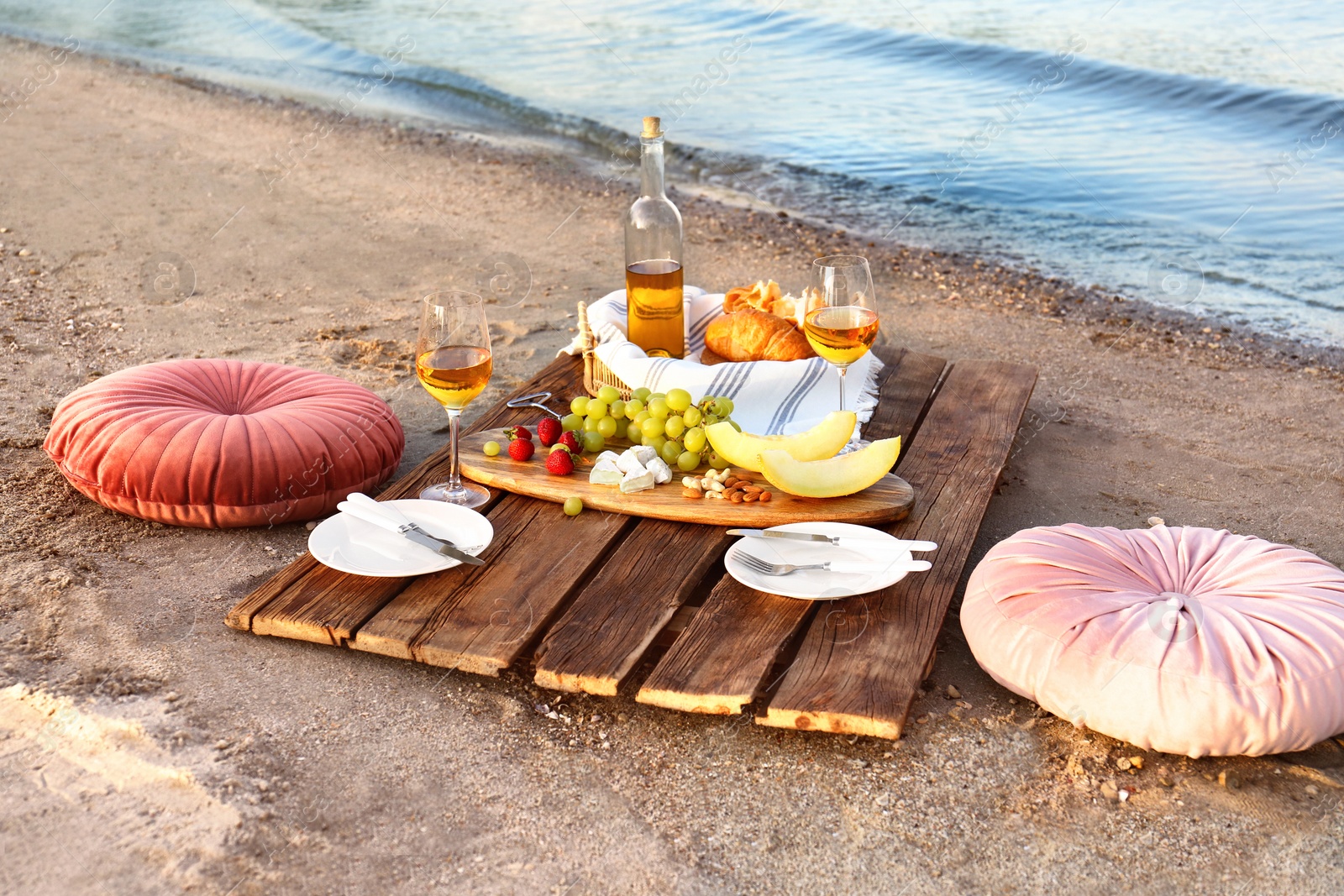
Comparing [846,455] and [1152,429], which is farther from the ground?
[846,455]

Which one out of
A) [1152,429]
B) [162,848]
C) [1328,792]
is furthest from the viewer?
[1152,429]

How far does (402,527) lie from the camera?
10.0ft

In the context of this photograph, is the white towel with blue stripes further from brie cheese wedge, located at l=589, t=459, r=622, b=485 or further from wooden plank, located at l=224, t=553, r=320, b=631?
wooden plank, located at l=224, t=553, r=320, b=631

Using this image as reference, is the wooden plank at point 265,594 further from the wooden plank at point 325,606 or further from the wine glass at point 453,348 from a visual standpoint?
the wine glass at point 453,348

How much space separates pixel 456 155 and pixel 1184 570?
780 centimetres

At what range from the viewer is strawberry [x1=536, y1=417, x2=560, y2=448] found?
3.50 m

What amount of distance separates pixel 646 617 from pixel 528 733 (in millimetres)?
394

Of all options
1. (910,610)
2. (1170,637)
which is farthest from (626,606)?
(1170,637)

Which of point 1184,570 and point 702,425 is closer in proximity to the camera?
point 1184,570

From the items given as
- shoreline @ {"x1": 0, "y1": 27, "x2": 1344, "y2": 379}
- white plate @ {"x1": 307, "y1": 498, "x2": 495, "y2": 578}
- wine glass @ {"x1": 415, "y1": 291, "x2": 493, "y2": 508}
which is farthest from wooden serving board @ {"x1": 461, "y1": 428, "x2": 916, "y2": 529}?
shoreline @ {"x1": 0, "y1": 27, "x2": 1344, "y2": 379}

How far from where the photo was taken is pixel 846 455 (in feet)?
10.6

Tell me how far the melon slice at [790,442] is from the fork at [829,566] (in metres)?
0.41

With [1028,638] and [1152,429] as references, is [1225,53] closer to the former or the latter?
[1152,429]

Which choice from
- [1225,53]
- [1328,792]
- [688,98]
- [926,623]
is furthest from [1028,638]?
[1225,53]
